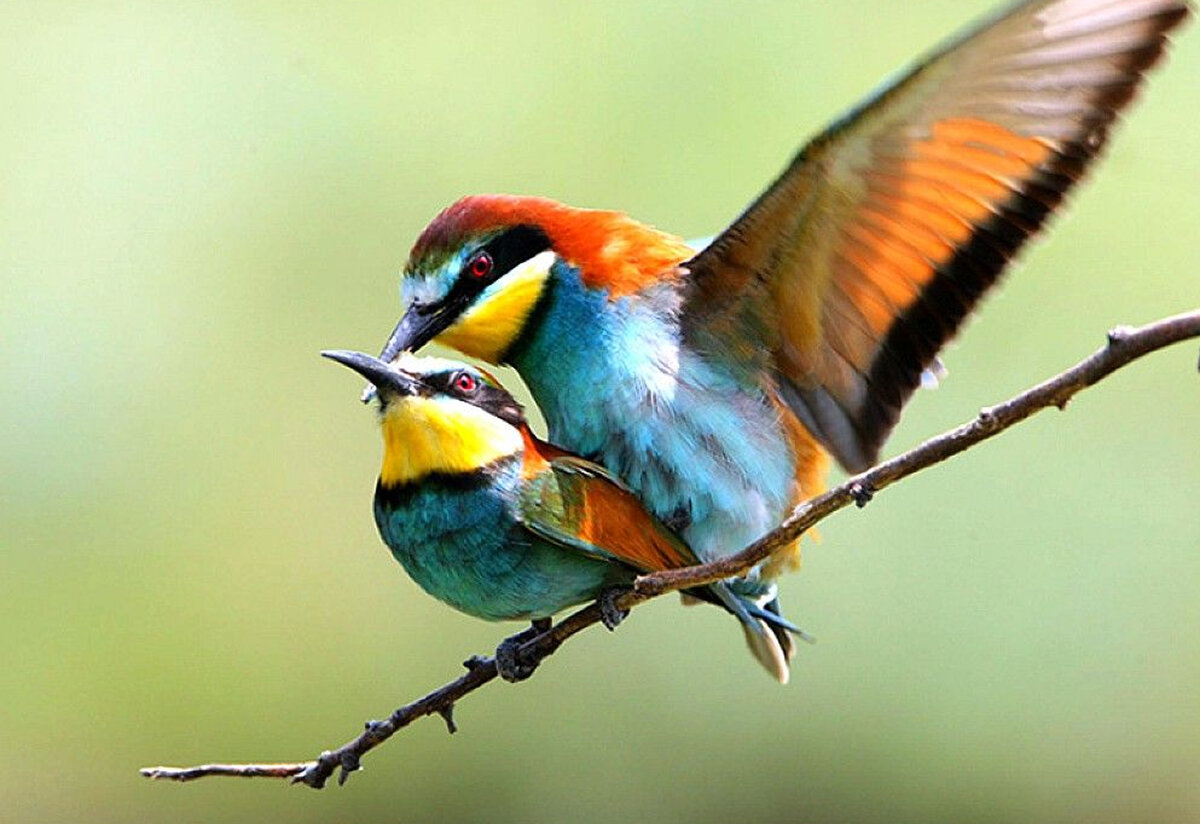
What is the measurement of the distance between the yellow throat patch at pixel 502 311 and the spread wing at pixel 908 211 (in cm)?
16

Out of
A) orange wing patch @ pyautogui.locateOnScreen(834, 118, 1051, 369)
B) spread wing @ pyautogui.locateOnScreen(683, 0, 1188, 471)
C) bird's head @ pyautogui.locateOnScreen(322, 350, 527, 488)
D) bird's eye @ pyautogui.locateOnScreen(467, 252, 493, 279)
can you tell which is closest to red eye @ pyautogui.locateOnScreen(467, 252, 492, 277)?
bird's eye @ pyautogui.locateOnScreen(467, 252, 493, 279)

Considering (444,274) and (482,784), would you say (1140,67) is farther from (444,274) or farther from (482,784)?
(482,784)

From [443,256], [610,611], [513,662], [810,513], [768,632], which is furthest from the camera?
[768,632]

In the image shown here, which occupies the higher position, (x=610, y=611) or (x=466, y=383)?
(x=466, y=383)

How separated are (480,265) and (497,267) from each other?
0.08ft

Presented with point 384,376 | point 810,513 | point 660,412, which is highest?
point 384,376

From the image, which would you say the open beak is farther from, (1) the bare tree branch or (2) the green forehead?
(1) the bare tree branch

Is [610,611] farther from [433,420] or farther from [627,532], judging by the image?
[433,420]

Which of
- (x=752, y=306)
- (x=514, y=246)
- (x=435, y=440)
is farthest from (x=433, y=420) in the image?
(x=752, y=306)

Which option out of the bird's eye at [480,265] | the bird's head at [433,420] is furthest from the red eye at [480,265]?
the bird's head at [433,420]

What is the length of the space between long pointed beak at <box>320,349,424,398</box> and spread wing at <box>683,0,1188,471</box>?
307mm

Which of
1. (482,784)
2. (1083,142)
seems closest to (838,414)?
(1083,142)

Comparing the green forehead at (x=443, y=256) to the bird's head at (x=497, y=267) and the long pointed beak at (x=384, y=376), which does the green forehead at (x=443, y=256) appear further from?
the long pointed beak at (x=384, y=376)

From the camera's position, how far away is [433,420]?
191 centimetres
